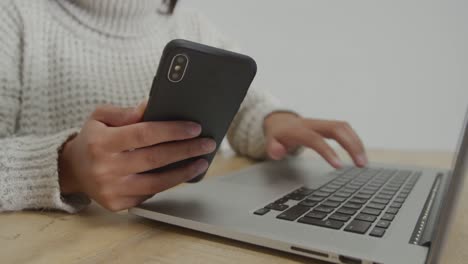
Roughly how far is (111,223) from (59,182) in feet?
0.26

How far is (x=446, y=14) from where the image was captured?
3.89 ft

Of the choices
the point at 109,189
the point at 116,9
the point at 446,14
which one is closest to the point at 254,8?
the point at 446,14

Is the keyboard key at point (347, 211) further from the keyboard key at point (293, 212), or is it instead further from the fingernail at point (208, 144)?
the fingernail at point (208, 144)

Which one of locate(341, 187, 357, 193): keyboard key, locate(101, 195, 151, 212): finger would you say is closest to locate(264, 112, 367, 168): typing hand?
locate(341, 187, 357, 193): keyboard key

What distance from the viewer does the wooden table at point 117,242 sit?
12.1 inches

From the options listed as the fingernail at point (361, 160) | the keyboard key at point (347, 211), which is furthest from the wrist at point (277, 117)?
the keyboard key at point (347, 211)

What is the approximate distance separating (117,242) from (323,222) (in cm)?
17

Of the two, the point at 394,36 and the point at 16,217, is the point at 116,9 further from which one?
the point at 394,36

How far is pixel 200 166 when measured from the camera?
1.39ft

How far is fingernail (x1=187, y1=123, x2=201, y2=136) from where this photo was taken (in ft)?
1.21

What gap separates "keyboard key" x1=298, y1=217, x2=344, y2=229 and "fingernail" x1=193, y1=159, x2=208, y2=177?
0.12m

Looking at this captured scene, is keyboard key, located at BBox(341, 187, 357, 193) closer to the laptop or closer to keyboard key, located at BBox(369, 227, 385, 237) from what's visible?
the laptop

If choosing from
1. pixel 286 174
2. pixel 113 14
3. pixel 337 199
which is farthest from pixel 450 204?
pixel 113 14

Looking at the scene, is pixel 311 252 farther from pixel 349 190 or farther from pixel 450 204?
pixel 349 190
